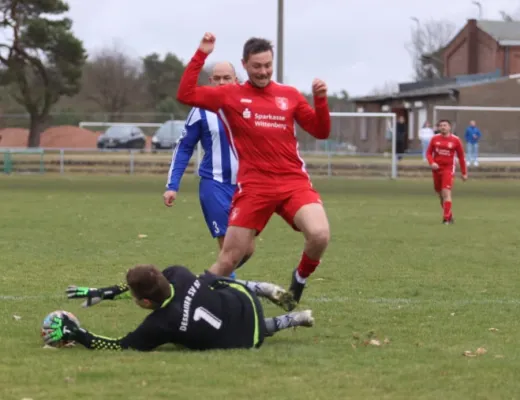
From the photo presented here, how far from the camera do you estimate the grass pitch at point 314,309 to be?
6102 mm

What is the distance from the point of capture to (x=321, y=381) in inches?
243

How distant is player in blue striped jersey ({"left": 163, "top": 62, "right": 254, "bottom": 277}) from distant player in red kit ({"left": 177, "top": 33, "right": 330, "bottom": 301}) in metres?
0.93

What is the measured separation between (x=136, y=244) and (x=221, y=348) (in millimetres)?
7726

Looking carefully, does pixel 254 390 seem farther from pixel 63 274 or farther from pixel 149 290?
pixel 63 274

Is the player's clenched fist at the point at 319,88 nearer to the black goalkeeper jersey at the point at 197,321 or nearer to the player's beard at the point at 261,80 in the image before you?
the player's beard at the point at 261,80

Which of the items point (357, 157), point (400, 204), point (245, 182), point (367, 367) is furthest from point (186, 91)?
point (357, 157)

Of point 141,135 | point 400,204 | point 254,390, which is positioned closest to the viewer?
point 254,390

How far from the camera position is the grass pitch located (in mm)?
6102

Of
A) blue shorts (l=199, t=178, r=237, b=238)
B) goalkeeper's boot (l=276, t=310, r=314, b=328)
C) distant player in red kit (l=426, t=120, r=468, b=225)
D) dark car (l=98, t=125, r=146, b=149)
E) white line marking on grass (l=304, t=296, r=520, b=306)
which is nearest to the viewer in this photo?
goalkeeper's boot (l=276, t=310, r=314, b=328)

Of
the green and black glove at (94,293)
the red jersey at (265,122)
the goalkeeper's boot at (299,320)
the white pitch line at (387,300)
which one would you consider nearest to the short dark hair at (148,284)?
the green and black glove at (94,293)

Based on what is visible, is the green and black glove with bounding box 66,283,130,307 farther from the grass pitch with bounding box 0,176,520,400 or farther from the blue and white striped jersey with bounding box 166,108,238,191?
the blue and white striped jersey with bounding box 166,108,238,191

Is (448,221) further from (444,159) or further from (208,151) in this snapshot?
(208,151)

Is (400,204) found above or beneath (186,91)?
beneath

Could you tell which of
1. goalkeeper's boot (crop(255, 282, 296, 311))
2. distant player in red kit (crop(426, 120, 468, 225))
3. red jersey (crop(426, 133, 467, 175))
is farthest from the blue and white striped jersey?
red jersey (crop(426, 133, 467, 175))
